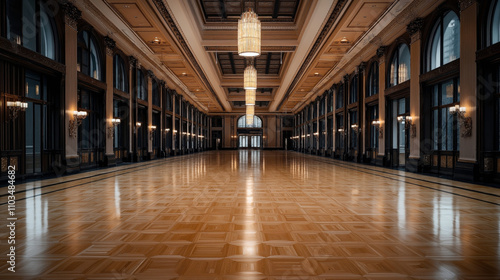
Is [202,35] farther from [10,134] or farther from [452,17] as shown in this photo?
[452,17]

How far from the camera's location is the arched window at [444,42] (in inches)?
320

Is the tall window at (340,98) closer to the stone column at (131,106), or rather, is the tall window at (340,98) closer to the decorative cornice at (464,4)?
the decorative cornice at (464,4)

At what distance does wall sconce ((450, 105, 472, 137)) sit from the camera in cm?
738

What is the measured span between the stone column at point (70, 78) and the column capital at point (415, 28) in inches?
392

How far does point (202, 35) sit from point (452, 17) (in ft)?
28.7

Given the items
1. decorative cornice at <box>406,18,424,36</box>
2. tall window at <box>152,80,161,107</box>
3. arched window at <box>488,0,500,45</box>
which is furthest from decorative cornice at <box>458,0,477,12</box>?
tall window at <box>152,80,161,107</box>

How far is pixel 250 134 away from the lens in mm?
38625

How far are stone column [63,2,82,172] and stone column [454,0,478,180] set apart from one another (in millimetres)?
10259

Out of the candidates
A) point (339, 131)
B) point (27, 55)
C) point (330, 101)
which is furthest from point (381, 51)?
point (27, 55)

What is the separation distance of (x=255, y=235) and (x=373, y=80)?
39.8 feet

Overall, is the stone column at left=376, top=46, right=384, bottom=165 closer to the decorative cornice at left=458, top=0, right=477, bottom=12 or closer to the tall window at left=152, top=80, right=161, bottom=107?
the decorative cornice at left=458, top=0, right=477, bottom=12

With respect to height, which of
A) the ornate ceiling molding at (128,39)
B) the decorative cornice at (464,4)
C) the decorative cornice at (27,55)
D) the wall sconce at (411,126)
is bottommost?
the wall sconce at (411,126)

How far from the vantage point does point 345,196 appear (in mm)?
5461

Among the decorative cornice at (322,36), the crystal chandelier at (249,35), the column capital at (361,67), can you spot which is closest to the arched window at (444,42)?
the decorative cornice at (322,36)
